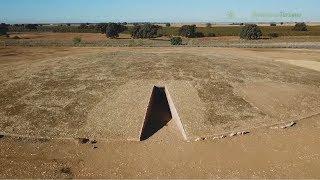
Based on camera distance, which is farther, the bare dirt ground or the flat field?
the flat field

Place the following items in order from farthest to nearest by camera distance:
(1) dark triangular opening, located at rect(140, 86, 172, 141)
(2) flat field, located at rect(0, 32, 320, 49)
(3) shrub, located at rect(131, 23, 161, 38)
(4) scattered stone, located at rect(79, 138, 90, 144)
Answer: (3) shrub, located at rect(131, 23, 161, 38) < (2) flat field, located at rect(0, 32, 320, 49) < (1) dark triangular opening, located at rect(140, 86, 172, 141) < (4) scattered stone, located at rect(79, 138, 90, 144)

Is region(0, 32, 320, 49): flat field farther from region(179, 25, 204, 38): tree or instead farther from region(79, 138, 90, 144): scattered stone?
region(79, 138, 90, 144): scattered stone

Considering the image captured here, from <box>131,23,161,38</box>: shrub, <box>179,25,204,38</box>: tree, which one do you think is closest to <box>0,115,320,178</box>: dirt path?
<box>131,23,161,38</box>: shrub

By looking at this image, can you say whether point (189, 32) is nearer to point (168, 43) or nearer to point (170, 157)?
point (168, 43)

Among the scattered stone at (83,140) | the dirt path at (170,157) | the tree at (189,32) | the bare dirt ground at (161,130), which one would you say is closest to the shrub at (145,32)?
the tree at (189,32)

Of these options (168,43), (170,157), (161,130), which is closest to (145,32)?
(168,43)

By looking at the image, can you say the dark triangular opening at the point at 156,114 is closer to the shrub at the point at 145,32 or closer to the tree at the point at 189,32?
the shrub at the point at 145,32

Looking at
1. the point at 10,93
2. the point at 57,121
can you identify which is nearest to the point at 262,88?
the point at 57,121

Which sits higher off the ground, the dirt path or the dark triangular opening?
the dark triangular opening
